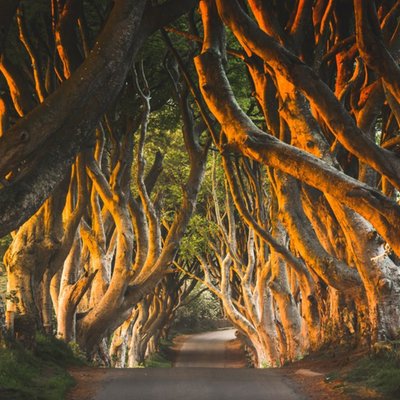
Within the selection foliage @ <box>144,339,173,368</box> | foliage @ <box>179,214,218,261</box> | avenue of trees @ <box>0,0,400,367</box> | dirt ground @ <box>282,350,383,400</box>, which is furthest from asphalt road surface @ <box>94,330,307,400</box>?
foliage @ <box>144,339,173,368</box>

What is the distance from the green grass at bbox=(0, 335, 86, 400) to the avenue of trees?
628 millimetres

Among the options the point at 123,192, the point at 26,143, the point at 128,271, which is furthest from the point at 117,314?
the point at 26,143

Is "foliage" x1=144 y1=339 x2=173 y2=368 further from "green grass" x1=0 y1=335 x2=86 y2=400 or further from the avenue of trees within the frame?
"green grass" x1=0 y1=335 x2=86 y2=400

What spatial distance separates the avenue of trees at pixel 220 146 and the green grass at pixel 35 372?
0.63 meters

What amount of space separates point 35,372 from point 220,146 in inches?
221

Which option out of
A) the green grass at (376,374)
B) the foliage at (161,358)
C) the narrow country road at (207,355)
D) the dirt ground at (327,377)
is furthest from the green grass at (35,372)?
the narrow country road at (207,355)

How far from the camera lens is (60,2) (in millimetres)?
10680

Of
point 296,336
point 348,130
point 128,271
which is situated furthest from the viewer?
point 296,336

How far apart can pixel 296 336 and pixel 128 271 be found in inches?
195

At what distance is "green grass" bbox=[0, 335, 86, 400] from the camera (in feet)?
24.8

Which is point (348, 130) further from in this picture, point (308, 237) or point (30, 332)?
point (30, 332)

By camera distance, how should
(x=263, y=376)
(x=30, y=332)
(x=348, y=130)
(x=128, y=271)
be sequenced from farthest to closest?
(x=128, y=271)
(x=30, y=332)
(x=263, y=376)
(x=348, y=130)

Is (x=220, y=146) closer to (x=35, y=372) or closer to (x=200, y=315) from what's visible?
(x=35, y=372)

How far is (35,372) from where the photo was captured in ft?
31.6
